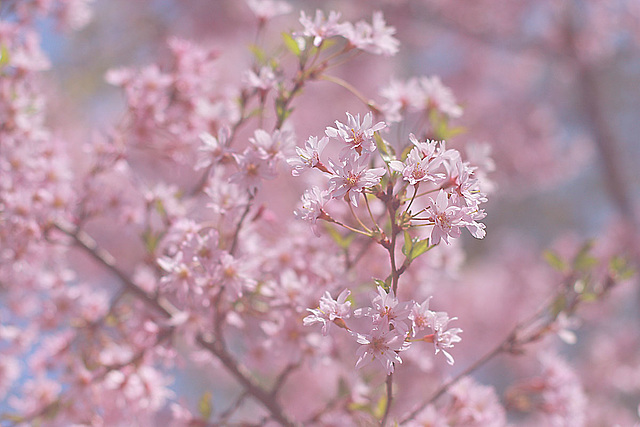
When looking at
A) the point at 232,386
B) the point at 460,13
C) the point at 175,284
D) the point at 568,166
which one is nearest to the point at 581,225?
the point at 568,166

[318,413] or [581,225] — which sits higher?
[318,413]

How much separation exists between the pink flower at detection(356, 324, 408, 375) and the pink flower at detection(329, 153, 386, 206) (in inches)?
8.5

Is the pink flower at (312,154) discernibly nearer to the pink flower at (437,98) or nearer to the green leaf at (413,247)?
the green leaf at (413,247)

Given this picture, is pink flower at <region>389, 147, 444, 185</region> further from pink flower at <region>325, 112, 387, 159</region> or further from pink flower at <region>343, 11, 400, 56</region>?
pink flower at <region>343, 11, 400, 56</region>

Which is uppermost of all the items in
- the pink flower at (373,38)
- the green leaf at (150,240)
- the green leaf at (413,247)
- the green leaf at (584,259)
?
the pink flower at (373,38)

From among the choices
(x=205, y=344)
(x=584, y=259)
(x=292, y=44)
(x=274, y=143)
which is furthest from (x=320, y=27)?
(x=584, y=259)

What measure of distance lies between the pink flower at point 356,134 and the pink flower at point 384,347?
292 millimetres

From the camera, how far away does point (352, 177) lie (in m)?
0.85

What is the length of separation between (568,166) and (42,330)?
4189mm

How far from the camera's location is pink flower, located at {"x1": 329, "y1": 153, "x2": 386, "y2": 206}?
0.85m

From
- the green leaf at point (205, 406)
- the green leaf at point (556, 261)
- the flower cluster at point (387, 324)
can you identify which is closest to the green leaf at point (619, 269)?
the green leaf at point (556, 261)

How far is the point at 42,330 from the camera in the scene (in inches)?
64.0

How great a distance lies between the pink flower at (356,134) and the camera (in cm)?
85

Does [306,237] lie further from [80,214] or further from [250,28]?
[250,28]
